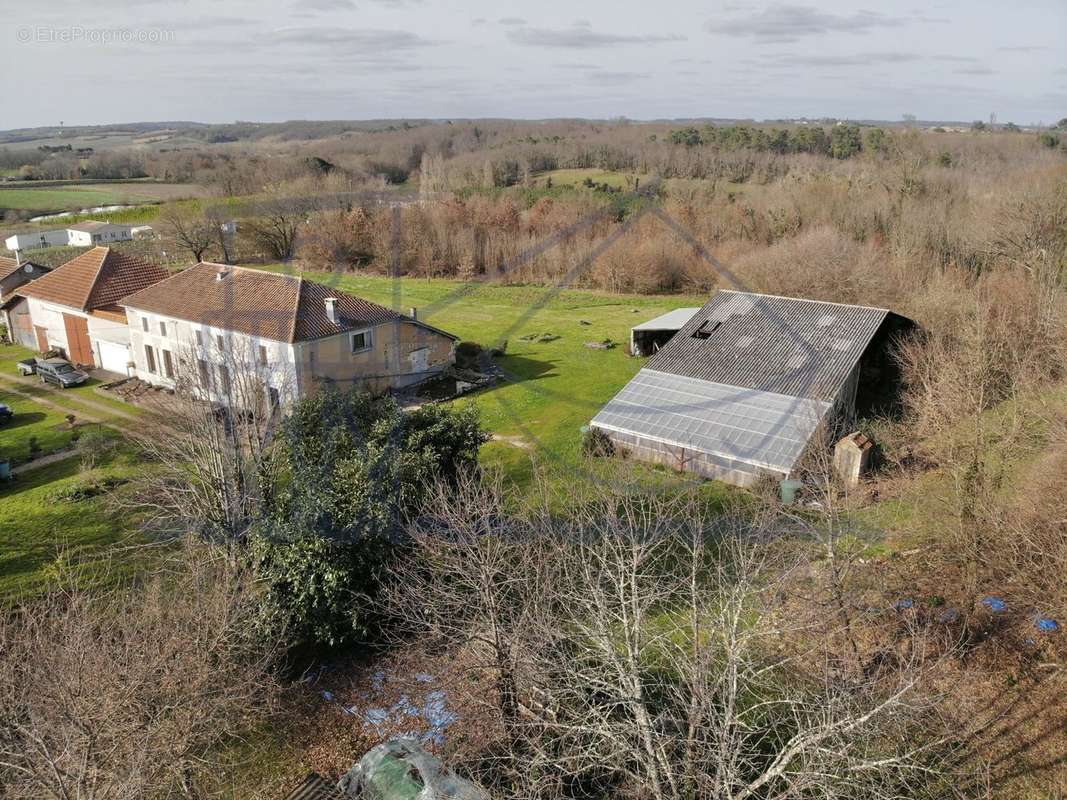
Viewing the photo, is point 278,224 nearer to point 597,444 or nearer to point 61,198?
point 61,198

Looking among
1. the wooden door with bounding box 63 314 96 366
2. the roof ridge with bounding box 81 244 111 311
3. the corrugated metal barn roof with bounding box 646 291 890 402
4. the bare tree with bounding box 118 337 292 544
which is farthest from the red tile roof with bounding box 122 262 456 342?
the corrugated metal barn roof with bounding box 646 291 890 402

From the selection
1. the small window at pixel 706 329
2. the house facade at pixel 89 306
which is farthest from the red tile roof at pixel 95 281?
the small window at pixel 706 329

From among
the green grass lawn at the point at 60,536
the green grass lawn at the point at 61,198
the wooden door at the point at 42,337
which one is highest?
the green grass lawn at the point at 61,198

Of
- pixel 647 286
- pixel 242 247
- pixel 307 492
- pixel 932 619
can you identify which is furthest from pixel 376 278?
pixel 932 619

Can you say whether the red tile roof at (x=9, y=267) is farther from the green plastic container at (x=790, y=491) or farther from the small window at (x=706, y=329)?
the green plastic container at (x=790, y=491)

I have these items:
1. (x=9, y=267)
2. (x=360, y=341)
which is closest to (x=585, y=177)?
(x=9, y=267)

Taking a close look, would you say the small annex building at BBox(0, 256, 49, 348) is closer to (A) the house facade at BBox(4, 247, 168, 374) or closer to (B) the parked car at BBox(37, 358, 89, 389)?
(A) the house facade at BBox(4, 247, 168, 374)

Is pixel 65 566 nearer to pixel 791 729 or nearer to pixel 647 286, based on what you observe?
pixel 791 729
